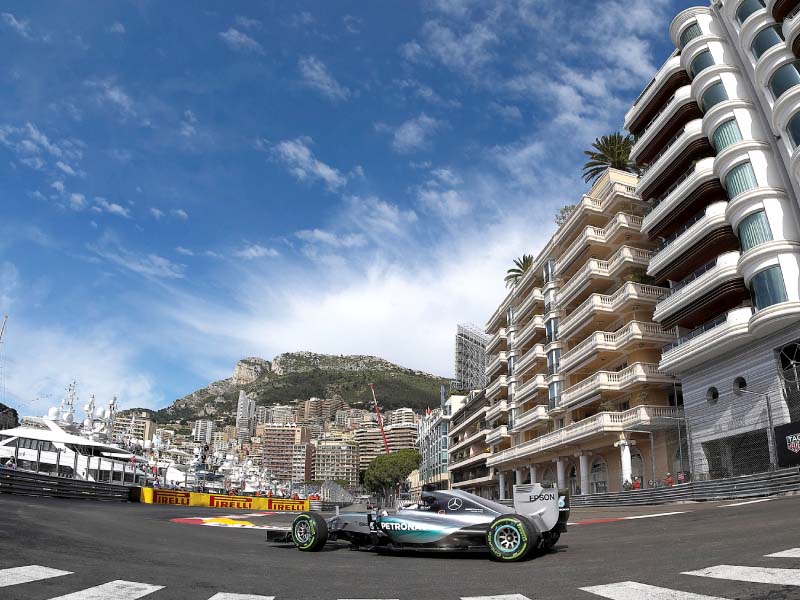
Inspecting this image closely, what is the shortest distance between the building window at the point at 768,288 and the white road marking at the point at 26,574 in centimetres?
3005

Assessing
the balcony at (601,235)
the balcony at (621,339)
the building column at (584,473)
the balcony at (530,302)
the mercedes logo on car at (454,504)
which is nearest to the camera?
the mercedes logo on car at (454,504)

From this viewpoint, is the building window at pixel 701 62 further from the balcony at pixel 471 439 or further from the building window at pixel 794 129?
the balcony at pixel 471 439

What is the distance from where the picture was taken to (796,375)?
27.3 m

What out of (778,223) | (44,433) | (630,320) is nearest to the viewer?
(778,223)

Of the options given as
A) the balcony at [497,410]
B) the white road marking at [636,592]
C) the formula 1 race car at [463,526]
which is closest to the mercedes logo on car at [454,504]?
the formula 1 race car at [463,526]

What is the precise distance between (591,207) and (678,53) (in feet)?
40.2

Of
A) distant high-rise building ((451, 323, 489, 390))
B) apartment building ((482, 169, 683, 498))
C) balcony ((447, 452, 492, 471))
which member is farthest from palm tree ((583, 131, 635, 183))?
distant high-rise building ((451, 323, 489, 390))

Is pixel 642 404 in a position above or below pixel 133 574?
above

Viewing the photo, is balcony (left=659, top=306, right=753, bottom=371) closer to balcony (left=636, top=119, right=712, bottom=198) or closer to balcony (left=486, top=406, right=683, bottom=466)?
balcony (left=486, top=406, right=683, bottom=466)

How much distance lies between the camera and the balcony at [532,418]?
54.4m

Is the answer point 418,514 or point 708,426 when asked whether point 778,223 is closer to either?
point 708,426

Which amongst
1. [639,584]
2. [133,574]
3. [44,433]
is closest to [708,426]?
[639,584]

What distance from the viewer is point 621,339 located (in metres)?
41.8

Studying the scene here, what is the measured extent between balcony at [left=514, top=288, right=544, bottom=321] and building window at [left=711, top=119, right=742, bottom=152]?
83.5 feet
